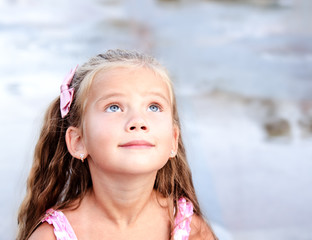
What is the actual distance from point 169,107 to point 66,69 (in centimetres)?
252

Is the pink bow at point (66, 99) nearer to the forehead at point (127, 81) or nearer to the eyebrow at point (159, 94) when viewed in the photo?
the forehead at point (127, 81)

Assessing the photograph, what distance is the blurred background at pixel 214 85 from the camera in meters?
2.61

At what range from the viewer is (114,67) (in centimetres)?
166

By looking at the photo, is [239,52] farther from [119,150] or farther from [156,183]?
[119,150]

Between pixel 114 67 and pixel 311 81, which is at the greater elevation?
pixel 311 81

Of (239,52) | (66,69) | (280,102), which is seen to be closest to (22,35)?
(66,69)

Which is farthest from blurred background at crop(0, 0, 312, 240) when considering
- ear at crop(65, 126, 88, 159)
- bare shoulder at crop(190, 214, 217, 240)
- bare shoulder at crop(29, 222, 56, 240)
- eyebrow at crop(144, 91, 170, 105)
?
eyebrow at crop(144, 91, 170, 105)

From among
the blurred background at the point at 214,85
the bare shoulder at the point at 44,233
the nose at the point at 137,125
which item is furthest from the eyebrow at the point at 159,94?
the blurred background at the point at 214,85

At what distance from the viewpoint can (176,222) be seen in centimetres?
179

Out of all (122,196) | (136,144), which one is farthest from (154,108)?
(122,196)

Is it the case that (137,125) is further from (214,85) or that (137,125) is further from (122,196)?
(214,85)

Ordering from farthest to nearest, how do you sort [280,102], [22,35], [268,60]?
[22,35]
[268,60]
[280,102]

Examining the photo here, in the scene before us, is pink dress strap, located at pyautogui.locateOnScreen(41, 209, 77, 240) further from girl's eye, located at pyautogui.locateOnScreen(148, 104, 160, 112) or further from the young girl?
girl's eye, located at pyautogui.locateOnScreen(148, 104, 160, 112)

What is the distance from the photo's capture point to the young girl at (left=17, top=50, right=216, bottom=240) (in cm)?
155
